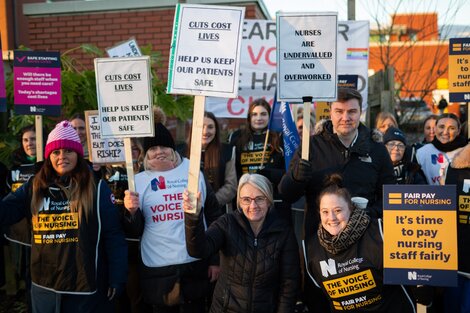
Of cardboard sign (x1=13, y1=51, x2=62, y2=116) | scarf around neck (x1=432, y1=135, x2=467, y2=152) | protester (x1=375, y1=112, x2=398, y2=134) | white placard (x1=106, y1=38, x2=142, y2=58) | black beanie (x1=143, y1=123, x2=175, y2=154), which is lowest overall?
scarf around neck (x1=432, y1=135, x2=467, y2=152)

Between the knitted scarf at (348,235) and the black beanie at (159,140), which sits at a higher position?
the black beanie at (159,140)

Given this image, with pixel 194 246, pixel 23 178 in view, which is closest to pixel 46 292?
pixel 194 246

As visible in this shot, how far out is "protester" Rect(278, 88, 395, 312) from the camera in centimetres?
338

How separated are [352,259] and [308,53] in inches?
56.3

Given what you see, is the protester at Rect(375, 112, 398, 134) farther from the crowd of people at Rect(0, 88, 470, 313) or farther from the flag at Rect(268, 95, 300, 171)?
the crowd of people at Rect(0, 88, 470, 313)

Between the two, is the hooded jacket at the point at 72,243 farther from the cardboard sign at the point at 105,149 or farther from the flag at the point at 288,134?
the flag at the point at 288,134

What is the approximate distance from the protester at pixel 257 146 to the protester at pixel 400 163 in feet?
3.47

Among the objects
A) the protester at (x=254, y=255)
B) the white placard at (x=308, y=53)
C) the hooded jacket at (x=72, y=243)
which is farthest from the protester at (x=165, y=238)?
the white placard at (x=308, y=53)

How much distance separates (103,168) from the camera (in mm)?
4867

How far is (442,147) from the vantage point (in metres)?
5.32

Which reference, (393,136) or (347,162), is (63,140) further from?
(393,136)

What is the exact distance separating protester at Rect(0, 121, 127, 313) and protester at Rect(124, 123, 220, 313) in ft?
0.80

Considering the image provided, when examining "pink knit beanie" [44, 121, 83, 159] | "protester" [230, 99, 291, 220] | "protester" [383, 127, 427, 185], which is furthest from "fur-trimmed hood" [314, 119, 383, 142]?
"pink knit beanie" [44, 121, 83, 159]

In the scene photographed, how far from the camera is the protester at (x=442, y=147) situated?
17.3ft
